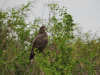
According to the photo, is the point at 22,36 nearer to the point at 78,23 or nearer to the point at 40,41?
the point at 40,41

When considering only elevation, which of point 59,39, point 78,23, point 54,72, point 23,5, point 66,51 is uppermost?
point 23,5

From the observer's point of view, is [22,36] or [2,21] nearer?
[22,36]

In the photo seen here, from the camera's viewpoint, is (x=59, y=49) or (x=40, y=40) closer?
(x=59, y=49)

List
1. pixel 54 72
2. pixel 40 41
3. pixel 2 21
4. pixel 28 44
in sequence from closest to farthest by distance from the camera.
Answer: pixel 54 72 → pixel 40 41 → pixel 28 44 → pixel 2 21

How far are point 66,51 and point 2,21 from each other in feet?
16.9

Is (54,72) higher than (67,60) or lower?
lower

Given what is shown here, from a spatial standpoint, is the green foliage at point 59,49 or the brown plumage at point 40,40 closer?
the green foliage at point 59,49

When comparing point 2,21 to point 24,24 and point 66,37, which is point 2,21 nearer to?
point 24,24

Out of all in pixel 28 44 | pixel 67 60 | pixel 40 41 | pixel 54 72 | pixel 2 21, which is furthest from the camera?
pixel 2 21

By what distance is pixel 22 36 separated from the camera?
565cm

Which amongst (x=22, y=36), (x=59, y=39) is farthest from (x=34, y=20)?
(x=59, y=39)

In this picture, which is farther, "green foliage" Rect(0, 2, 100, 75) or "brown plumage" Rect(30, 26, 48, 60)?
"brown plumage" Rect(30, 26, 48, 60)

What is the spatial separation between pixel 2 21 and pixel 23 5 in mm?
2281

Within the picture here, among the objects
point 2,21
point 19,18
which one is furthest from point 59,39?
point 2,21
